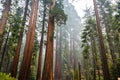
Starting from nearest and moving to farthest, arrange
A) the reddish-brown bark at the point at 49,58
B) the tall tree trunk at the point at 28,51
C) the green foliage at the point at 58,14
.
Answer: the tall tree trunk at the point at 28,51, the reddish-brown bark at the point at 49,58, the green foliage at the point at 58,14

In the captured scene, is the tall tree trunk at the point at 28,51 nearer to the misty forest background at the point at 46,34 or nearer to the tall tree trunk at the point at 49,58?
the misty forest background at the point at 46,34

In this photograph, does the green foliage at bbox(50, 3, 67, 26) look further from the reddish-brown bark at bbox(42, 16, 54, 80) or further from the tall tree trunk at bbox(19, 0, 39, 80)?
the tall tree trunk at bbox(19, 0, 39, 80)

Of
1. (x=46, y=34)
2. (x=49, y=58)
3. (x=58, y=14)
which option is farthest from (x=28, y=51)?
(x=46, y=34)

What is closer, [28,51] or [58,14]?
[28,51]

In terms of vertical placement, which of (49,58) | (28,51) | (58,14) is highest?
(58,14)

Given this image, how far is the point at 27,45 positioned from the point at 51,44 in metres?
1.99

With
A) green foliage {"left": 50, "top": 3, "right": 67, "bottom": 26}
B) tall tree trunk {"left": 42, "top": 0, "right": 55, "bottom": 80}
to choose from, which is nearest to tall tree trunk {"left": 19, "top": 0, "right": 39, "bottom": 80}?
tall tree trunk {"left": 42, "top": 0, "right": 55, "bottom": 80}

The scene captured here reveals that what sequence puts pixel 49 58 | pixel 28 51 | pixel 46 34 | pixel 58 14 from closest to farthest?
pixel 28 51 < pixel 49 58 < pixel 58 14 < pixel 46 34

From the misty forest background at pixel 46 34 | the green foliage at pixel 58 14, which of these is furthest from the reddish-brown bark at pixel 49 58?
the green foliage at pixel 58 14

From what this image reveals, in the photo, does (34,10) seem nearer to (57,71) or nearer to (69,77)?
(57,71)

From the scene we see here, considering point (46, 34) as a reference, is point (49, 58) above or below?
below

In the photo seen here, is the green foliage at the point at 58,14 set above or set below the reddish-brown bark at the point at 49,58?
above

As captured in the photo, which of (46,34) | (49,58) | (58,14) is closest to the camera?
(49,58)

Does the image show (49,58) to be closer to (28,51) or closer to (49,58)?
(49,58)
